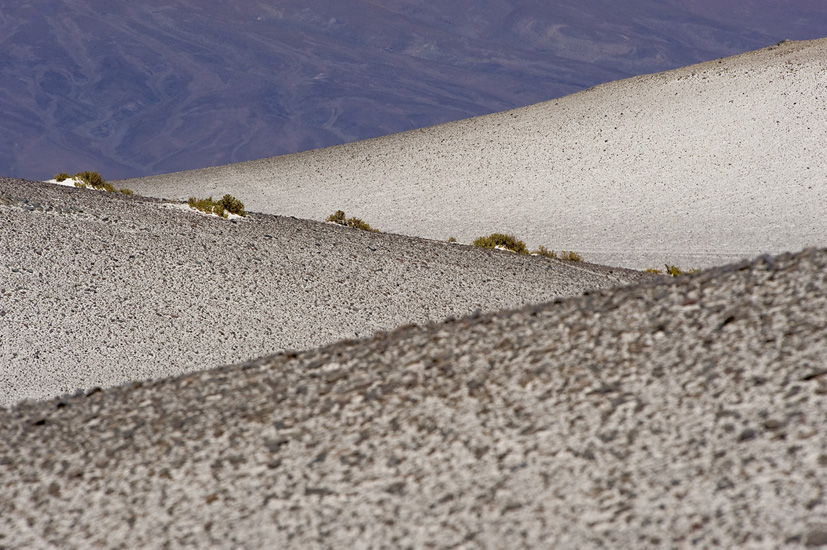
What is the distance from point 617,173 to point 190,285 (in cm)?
2000

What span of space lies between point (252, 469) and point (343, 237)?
10357mm

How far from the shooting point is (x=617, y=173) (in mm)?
28781

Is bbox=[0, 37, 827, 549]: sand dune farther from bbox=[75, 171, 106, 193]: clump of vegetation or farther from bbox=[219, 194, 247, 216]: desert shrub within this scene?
bbox=[75, 171, 106, 193]: clump of vegetation

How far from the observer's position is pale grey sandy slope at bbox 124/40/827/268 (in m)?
23.5

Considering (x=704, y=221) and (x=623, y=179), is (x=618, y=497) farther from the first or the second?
(x=623, y=179)

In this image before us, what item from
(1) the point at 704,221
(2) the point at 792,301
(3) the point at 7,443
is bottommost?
(3) the point at 7,443

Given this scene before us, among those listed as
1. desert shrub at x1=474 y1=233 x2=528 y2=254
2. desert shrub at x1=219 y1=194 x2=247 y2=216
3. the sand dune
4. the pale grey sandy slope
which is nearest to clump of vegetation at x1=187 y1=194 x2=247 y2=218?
desert shrub at x1=219 y1=194 x2=247 y2=216

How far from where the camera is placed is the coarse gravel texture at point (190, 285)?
1009 centimetres

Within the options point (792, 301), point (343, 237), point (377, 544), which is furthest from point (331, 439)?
point (343, 237)

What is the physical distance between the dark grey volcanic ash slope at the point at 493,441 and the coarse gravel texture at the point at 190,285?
154 inches

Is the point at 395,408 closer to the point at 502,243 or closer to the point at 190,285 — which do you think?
the point at 190,285

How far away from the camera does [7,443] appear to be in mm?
5668

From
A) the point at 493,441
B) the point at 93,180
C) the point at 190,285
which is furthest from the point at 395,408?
the point at 93,180

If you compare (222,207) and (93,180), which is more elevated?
(93,180)
